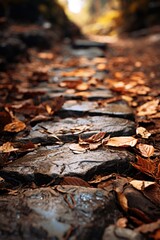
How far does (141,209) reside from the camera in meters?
1.32

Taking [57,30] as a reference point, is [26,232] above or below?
below

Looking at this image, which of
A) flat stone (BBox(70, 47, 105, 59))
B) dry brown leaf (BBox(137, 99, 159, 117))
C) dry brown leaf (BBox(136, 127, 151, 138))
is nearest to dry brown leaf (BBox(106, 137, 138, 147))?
dry brown leaf (BBox(136, 127, 151, 138))

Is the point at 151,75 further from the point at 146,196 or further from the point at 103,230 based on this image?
the point at 103,230

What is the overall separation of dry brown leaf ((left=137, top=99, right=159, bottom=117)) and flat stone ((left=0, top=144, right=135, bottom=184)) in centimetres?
84

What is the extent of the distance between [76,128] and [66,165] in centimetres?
55

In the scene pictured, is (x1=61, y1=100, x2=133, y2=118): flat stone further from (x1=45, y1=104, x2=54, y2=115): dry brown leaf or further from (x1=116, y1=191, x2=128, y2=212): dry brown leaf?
(x1=116, y1=191, x2=128, y2=212): dry brown leaf

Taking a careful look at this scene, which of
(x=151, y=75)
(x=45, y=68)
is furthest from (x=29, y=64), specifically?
(x=151, y=75)

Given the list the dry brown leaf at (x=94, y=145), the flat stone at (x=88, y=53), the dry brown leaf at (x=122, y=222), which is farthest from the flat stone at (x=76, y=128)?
the flat stone at (x=88, y=53)

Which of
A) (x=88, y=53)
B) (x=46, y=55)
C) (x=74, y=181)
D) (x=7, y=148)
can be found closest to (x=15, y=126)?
(x=7, y=148)

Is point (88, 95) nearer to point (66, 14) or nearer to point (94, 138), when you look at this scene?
point (94, 138)

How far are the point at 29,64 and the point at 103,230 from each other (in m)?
4.09

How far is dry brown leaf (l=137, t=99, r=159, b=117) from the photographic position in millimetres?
2461

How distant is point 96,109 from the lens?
2527 mm

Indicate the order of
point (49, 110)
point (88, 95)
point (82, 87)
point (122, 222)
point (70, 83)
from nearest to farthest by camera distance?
point (122, 222) < point (49, 110) < point (88, 95) < point (82, 87) < point (70, 83)
